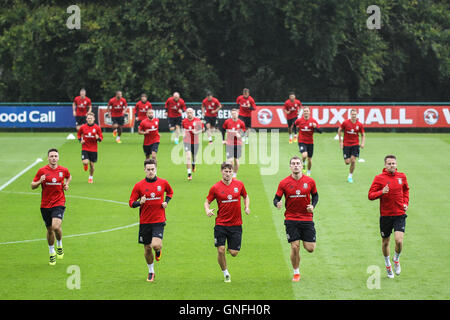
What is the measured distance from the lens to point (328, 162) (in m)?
30.5

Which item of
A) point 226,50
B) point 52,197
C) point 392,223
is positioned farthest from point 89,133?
point 226,50

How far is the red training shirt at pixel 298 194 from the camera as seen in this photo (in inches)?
542

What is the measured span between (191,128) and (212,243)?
8426mm

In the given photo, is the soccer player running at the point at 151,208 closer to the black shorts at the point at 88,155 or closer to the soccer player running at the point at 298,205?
the soccer player running at the point at 298,205

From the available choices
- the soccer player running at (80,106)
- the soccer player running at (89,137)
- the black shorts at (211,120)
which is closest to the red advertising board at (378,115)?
the black shorts at (211,120)

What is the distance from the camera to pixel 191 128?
25359mm

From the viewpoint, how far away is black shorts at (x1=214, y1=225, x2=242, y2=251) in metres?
13.7

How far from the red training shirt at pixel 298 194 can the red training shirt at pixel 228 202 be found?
30.7 inches

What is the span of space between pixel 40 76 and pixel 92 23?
5.10 meters

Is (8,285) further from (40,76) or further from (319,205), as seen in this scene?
(40,76)

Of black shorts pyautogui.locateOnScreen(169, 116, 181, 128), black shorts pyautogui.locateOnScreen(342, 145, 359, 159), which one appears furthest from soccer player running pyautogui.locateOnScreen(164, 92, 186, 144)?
black shorts pyautogui.locateOnScreen(342, 145, 359, 159)

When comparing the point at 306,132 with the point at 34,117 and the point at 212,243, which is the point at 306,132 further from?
the point at 34,117

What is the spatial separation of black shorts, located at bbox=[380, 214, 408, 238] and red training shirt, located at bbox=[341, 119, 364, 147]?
10955mm

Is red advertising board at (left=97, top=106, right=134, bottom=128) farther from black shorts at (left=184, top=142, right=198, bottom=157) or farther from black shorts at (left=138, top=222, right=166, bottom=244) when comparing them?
black shorts at (left=138, top=222, right=166, bottom=244)
